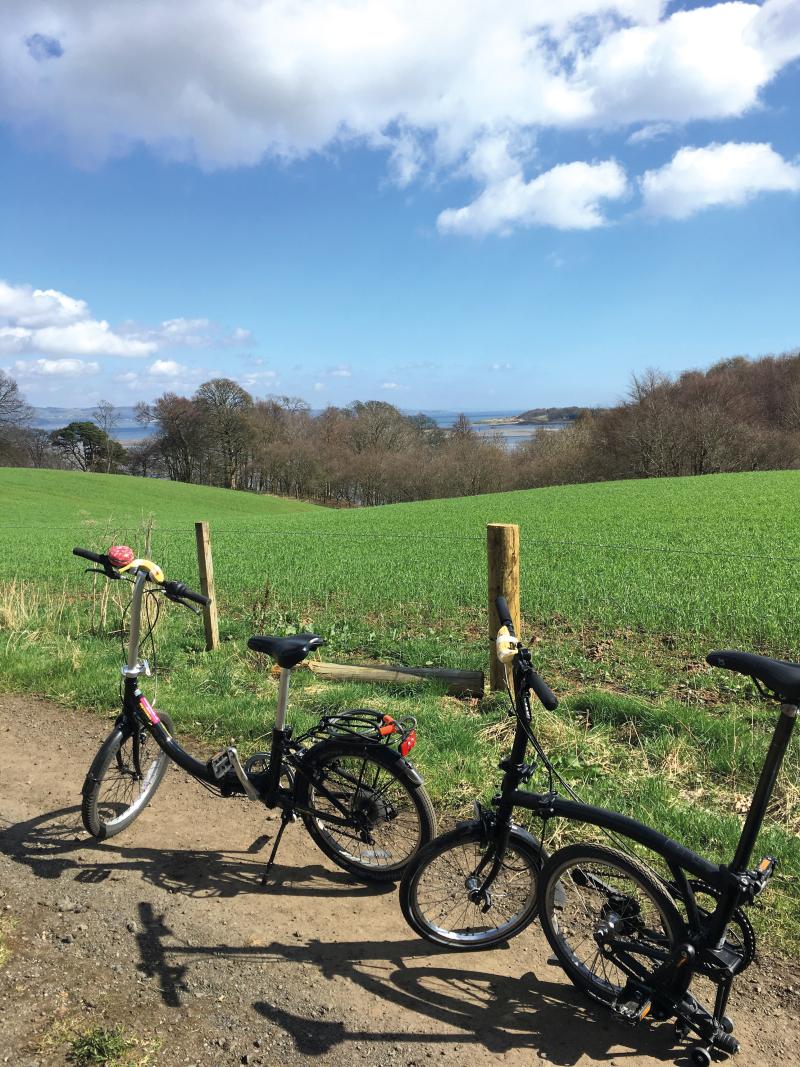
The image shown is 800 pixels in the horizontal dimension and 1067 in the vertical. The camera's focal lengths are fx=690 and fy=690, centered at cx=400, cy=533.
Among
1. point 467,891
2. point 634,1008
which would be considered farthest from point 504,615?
point 634,1008

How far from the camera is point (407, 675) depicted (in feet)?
20.4

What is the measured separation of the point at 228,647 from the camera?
7430 millimetres

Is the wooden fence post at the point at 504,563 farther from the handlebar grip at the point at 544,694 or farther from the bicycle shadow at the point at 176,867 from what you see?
the handlebar grip at the point at 544,694

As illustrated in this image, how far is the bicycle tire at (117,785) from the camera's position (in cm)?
370

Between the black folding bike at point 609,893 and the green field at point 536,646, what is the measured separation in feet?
2.67

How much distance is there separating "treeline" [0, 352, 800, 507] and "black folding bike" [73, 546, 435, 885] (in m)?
59.3

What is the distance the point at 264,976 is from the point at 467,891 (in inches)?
35.8

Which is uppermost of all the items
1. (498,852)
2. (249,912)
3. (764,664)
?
(764,664)

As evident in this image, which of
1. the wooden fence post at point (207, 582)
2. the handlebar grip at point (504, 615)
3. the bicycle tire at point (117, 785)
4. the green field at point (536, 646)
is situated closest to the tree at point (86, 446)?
the green field at point (536, 646)

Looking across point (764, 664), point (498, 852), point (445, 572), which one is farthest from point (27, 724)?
point (445, 572)

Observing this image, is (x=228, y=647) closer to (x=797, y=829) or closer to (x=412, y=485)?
(x=797, y=829)

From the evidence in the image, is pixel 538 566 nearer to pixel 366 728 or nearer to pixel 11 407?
pixel 366 728

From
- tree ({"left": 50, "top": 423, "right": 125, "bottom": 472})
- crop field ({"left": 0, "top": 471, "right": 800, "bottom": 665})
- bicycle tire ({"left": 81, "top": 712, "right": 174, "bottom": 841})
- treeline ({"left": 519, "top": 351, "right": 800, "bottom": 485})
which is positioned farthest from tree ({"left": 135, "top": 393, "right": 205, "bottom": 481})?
bicycle tire ({"left": 81, "top": 712, "right": 174, "bottom": 841})

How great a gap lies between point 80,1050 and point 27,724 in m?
3.60
